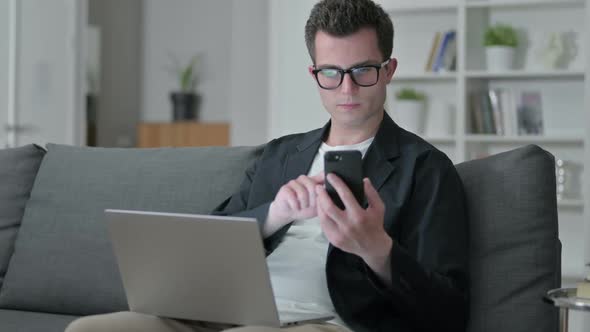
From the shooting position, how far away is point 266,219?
1677 millimetres

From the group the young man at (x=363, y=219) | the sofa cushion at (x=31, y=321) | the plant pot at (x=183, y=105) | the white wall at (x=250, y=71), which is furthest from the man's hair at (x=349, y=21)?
the plant pot at (x=183, y=105)

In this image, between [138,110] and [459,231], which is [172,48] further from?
[459,231]

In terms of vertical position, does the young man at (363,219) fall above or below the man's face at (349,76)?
below

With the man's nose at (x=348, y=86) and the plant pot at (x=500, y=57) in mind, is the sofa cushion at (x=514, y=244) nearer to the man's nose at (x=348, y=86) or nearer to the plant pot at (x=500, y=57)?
the man's nose at (x=348, y=86)

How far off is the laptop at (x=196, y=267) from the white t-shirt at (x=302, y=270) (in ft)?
0.24

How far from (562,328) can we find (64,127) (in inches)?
175

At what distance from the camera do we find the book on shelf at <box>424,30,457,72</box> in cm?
458

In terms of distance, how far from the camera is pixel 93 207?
229 centimetres

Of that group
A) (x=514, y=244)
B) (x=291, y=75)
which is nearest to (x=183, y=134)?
(x=291, y=75)

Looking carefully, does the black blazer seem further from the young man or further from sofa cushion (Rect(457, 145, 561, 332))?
sofa cushion (Rect(457, 145, 561, 332))

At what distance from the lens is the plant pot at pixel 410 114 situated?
458 cm

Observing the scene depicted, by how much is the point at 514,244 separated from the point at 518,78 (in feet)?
9.40

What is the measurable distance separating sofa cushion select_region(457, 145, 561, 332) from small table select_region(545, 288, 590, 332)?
0.44 feet

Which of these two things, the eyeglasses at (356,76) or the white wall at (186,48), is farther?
the white wall at (186,48)
